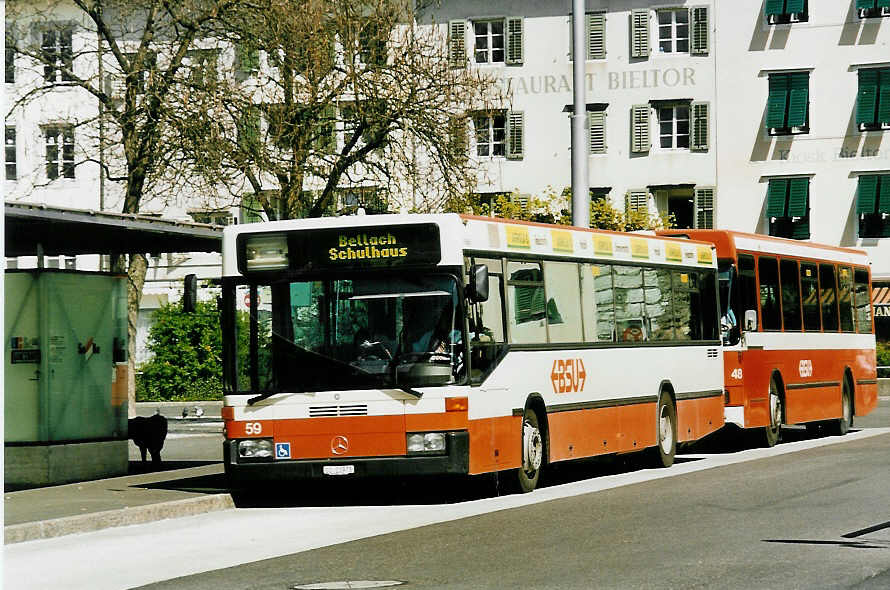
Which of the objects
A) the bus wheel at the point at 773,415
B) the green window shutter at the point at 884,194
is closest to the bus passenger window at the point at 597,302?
the bus wheel at the point at 773,415

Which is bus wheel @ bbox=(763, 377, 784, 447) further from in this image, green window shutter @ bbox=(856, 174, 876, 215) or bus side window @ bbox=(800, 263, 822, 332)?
green window shutter @ bbox=(856, 174, 876, 215)

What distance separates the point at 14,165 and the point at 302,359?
46.1m

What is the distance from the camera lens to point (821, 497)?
1505cm

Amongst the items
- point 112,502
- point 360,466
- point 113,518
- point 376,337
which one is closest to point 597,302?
point 376,337

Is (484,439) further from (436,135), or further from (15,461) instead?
(436,135)

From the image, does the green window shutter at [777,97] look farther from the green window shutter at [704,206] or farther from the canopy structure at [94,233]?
the canopy structure at [94,233]

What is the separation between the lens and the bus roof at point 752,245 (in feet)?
78.6

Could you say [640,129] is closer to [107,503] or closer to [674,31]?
Result: [674,31]

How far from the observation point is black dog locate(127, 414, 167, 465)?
21984 mm

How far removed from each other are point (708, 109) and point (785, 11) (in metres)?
4.10

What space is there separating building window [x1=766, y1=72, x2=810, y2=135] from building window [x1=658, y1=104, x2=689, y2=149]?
2878 millimetres

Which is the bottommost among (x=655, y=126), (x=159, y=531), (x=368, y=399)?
(x=159, y=531)

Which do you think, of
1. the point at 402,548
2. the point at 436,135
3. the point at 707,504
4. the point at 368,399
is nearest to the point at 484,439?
the point at 368,399

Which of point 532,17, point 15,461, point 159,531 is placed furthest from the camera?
point 532,17
